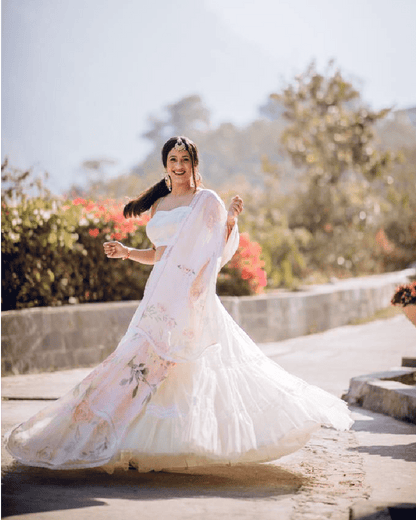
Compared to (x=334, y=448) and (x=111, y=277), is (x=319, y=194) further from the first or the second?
(x=334, y=448)

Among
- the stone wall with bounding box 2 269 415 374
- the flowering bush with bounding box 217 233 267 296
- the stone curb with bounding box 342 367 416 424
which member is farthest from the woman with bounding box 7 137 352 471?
A: the flowering bush with bounding box 217 233 267 296

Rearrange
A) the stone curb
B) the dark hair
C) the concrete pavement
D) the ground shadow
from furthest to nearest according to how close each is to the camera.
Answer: the stone curb, the dark hair, the ground shadow, the concrete pavement

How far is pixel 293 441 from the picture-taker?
4598 millimetres

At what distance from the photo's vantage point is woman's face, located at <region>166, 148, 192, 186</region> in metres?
4.98

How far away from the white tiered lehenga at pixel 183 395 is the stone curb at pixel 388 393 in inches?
70.4

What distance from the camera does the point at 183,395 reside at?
4.55m

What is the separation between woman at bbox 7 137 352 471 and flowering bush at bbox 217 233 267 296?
23.8 feet

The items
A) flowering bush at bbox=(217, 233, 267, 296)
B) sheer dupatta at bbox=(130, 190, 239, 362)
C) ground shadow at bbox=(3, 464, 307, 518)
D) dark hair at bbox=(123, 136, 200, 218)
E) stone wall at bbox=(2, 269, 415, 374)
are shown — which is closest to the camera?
ground shadow at bbox=(3, 464, 307, 518)

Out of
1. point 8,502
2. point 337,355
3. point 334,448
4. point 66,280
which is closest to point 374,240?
point 337,355

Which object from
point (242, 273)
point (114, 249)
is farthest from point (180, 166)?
point (242, 273)

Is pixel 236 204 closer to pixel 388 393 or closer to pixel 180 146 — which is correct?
pixel 180 146

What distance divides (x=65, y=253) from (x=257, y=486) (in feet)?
19.5

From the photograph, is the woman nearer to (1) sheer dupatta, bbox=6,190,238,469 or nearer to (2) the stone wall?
(1) sheer dupatta, bbox=6,190,238,469

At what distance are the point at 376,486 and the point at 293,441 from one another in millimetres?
488
